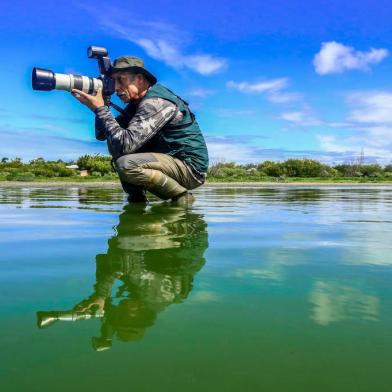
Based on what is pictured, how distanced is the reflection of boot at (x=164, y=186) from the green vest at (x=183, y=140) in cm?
24

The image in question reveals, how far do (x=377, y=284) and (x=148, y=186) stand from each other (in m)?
3.01

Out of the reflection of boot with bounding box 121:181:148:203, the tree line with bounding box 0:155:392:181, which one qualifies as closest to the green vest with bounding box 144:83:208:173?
the reflection of boot with bounding box 121:181:148:203

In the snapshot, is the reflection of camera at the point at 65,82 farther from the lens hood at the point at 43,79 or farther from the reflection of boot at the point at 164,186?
the reflection of boot at the point at 164,186

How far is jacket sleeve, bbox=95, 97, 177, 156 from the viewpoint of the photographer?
11.6 ft

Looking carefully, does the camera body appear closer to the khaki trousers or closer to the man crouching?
the man crouching

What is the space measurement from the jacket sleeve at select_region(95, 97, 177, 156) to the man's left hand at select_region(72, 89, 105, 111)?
0.06 metres

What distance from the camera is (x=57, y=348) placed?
876 mm

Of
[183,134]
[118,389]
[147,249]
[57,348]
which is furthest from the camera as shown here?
[183,134]

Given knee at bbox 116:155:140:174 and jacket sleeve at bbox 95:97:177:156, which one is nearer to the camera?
jacket sleeve at bbox 95:97:177:156

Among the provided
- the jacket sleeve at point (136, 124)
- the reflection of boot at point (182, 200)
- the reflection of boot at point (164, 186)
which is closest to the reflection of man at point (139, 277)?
the jacket sleeve at point (136, 124)

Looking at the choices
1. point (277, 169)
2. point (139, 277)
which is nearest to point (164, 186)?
point (139, 277)

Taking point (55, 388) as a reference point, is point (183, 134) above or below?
above

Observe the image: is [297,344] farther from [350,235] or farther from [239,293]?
[350,235]

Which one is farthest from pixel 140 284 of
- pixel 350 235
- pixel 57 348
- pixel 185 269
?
pixel 350 235
